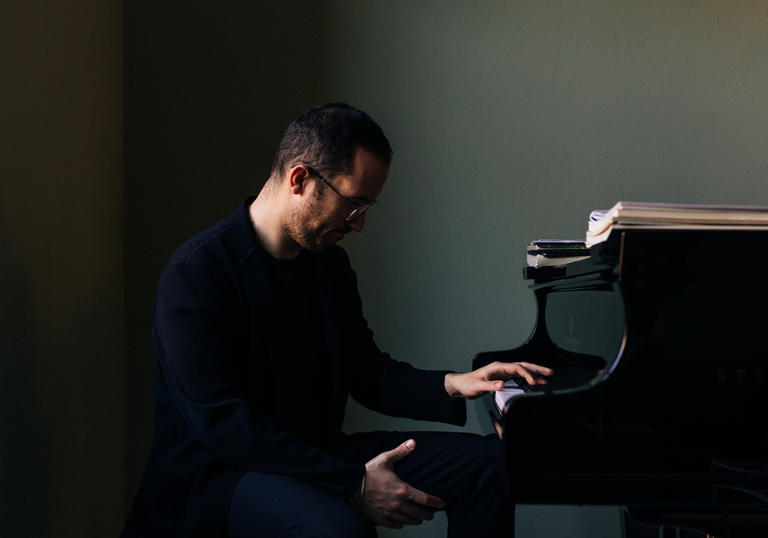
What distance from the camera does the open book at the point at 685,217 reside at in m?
1.00

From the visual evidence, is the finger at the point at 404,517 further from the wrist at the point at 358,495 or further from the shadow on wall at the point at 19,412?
the shadow on wall at the point at 19,412

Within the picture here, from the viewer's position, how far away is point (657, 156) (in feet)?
6.91

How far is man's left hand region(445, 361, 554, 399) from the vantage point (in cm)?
142

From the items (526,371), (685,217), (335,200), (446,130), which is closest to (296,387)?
(335,200)

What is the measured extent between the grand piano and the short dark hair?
542 mm

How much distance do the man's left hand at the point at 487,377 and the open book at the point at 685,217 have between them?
510 mm

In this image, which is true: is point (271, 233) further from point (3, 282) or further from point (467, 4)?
point (467, 4)

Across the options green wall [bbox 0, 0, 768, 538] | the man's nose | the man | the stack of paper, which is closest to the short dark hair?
the man

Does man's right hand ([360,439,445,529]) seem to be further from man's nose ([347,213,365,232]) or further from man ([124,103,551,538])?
man's nose ([347,213,365,232])

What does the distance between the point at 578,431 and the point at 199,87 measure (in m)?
1.64

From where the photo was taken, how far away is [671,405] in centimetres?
102

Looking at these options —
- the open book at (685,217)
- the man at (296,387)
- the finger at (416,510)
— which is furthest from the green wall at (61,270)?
the open book at (685,217)

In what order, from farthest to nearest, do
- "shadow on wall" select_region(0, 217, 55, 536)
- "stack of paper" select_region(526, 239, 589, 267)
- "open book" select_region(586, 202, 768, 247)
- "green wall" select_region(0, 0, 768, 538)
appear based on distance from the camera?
"green wall" select_region(0, 0, 768, 538) → "stack of paper" select_region(526, 239, 589, 267) → "shadow on wall" select_region(0, 217, 55, 536) → "open book" select_region(586, 202, 768, 247)

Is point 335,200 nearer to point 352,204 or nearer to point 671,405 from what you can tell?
point 352,204
